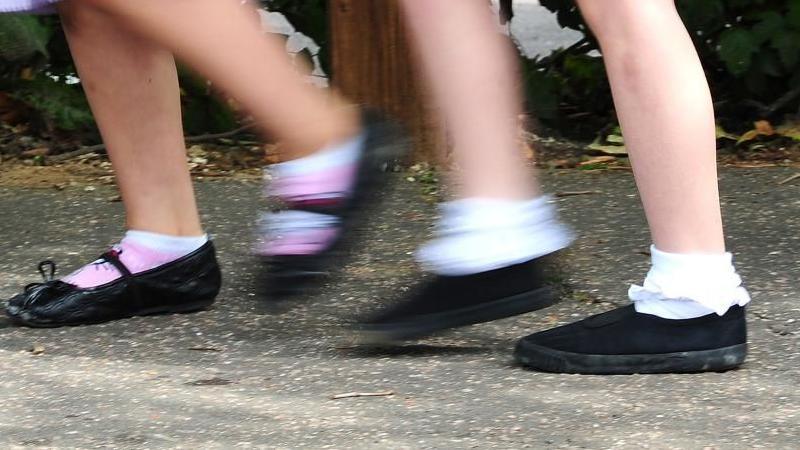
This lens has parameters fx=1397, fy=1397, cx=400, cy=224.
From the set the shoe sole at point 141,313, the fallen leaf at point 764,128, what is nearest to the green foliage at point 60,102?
the shoe sole at point 141,313

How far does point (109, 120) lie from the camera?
250cm

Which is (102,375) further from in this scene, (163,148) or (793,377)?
(793,377)

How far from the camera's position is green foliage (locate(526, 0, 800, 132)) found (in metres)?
3.76

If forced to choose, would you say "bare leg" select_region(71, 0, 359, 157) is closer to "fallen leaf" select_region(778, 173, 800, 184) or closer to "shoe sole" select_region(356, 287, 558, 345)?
"shoe sole" select_region(356, 287, 558, 345)

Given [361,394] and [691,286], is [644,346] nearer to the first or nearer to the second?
[691,286]

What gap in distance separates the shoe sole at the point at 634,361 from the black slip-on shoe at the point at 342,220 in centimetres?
33

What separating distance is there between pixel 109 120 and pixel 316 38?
148 cm

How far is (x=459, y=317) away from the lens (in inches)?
86.0

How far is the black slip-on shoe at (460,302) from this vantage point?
2176 millimetres

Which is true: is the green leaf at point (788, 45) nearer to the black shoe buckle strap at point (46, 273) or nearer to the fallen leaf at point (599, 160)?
the fallen leaf at point (599, 160)

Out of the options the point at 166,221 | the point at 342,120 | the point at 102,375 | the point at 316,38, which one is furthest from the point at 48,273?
the point at 316,38

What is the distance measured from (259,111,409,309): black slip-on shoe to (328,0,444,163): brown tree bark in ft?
4.61

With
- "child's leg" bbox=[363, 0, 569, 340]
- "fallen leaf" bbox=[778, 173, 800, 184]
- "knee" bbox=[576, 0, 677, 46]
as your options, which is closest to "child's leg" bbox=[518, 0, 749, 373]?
"knee" bbox=[576, 0, 677, 46]

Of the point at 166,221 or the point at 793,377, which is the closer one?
the point at 793,377
